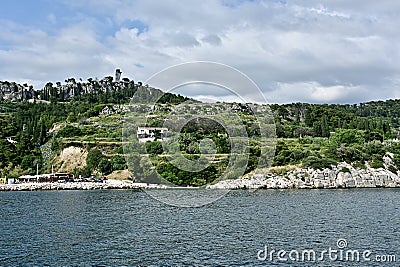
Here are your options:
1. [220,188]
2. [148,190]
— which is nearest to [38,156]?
[148,190]

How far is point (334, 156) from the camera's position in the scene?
253 ft

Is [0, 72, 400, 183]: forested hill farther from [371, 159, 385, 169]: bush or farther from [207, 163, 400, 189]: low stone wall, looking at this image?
[207, 163, 400, 189]: low stone wall

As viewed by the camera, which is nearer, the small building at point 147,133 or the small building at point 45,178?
the small building at point 147,133

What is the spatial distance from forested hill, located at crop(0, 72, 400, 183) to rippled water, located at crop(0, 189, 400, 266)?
16.1 m

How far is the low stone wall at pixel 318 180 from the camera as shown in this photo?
7112 cm

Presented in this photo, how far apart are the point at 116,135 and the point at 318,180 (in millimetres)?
46411

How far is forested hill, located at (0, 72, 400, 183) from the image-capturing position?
7856 cm

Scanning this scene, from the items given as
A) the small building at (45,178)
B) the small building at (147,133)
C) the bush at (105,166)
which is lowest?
the small building at (45,178)

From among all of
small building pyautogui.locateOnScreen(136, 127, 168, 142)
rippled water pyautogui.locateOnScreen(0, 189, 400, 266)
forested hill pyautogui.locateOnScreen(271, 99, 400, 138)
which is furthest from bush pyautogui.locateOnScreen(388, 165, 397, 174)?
small building pyautogui.locateOnScreen(136, 127, 168, 142)

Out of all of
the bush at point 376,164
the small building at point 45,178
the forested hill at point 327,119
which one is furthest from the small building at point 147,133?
the bush at point 376,164

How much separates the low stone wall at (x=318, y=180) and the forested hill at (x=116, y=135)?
2.22 meters

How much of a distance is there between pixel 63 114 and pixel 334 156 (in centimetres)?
8922

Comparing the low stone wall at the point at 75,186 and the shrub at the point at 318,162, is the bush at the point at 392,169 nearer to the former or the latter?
the shrub at the point at 318,162

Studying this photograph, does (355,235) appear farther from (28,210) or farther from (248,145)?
(248,145)
